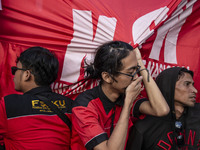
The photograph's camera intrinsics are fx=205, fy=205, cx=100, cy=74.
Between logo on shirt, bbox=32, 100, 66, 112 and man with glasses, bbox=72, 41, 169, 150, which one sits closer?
man with glasses, bbox=72, 41, 169, 150

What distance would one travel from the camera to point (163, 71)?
2109mm

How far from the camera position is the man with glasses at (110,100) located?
1.41 m

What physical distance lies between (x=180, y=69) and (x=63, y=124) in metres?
1.24

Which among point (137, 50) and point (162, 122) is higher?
point (137, 50)

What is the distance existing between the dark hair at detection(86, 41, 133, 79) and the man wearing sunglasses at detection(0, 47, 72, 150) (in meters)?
0.43

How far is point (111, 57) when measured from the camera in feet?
5.38

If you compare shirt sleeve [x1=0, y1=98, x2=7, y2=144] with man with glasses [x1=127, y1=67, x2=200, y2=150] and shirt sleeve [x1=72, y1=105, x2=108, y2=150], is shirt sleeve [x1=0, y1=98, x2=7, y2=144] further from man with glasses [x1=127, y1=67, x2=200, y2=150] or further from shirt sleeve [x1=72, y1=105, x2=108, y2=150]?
man with glasses [x1=127, y1=67, x2=200, y2=150]

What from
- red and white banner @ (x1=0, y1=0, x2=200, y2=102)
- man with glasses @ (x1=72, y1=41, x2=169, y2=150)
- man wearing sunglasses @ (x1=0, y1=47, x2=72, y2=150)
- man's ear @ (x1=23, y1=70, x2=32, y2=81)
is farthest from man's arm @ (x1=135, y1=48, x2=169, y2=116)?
man's ear @ (x1=23, y1=70, x2=32, y2=81)

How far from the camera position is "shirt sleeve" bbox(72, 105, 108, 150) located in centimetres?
139

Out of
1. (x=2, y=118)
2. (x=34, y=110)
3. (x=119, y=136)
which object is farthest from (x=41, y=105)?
(x=119, y=136)

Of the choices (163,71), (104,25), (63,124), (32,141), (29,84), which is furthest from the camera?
(163,71)

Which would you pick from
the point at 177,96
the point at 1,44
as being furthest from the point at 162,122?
the point at 1,44

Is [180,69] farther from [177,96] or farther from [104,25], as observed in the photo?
[104,25]

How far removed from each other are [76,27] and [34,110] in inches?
34.1
